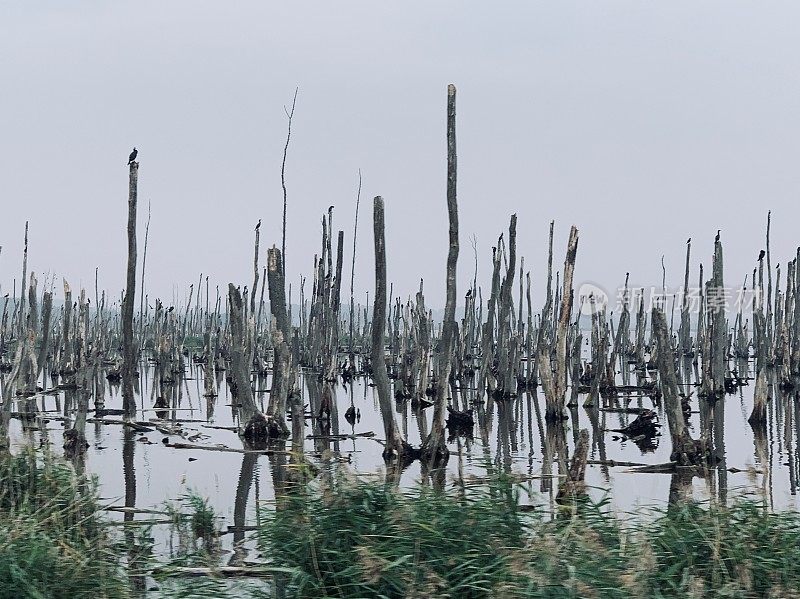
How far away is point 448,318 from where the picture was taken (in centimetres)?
1104

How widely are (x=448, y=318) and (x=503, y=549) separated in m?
6.28

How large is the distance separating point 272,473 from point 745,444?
669cm

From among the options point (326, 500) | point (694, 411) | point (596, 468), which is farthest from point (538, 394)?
point (326, 500)

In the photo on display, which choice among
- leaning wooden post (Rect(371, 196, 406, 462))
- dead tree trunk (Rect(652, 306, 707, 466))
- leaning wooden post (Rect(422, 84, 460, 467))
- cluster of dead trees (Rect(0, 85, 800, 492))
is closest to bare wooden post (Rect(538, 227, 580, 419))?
cluster of dead trees (Rect(0, 85, 800, 492))

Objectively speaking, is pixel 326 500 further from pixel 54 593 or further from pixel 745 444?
pixel 745 444

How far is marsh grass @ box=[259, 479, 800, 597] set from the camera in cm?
429

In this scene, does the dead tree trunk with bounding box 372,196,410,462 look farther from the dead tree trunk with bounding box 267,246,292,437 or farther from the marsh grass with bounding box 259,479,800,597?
the marsh grass with bounding box 259,479,800,597

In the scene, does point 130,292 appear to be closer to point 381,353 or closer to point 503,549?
point 381,353

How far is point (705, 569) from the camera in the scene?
489cm

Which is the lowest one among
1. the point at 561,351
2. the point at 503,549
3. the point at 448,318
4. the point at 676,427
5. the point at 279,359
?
the point at 503,549

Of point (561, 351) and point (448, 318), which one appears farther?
point (561, 351)

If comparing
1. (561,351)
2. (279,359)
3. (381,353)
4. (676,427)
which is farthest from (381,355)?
(561,351)

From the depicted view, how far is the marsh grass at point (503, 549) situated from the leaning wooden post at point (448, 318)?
4.81 metres
